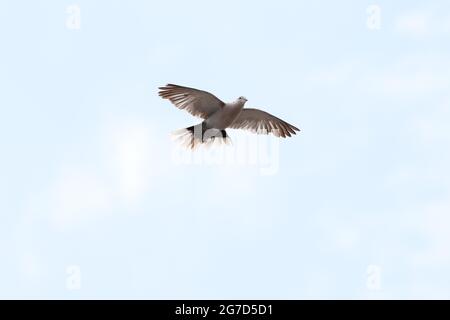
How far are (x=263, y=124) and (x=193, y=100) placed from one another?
7.83ft

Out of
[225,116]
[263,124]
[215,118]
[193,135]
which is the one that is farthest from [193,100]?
[263,124]

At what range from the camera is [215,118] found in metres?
21.4

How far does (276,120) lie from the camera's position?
22.5 metres

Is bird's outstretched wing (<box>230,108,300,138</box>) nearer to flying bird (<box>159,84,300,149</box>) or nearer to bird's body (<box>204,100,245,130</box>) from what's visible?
flying bird (<box>159,84,300,149</box>)

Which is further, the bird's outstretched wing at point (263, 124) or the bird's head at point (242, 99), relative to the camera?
the bird's outstretched wing at point (263, 124)

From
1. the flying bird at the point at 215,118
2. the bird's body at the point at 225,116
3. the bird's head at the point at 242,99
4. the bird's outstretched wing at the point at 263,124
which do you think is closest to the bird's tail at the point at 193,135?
the flying bird at the point at 215,118

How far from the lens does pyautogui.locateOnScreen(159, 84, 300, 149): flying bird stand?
2097 centimetres

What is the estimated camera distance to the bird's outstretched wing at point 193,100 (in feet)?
68.4

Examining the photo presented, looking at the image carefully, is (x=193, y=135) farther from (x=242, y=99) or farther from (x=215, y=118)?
(x=242, y=99)

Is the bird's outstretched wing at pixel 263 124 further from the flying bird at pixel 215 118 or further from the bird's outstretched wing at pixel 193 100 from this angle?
the bird's outstretched wing at pixel 193 100

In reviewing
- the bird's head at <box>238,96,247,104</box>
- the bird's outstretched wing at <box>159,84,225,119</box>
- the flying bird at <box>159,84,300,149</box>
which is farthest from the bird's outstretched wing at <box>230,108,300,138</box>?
the bird's head at <box>238,96,247,104</box>
